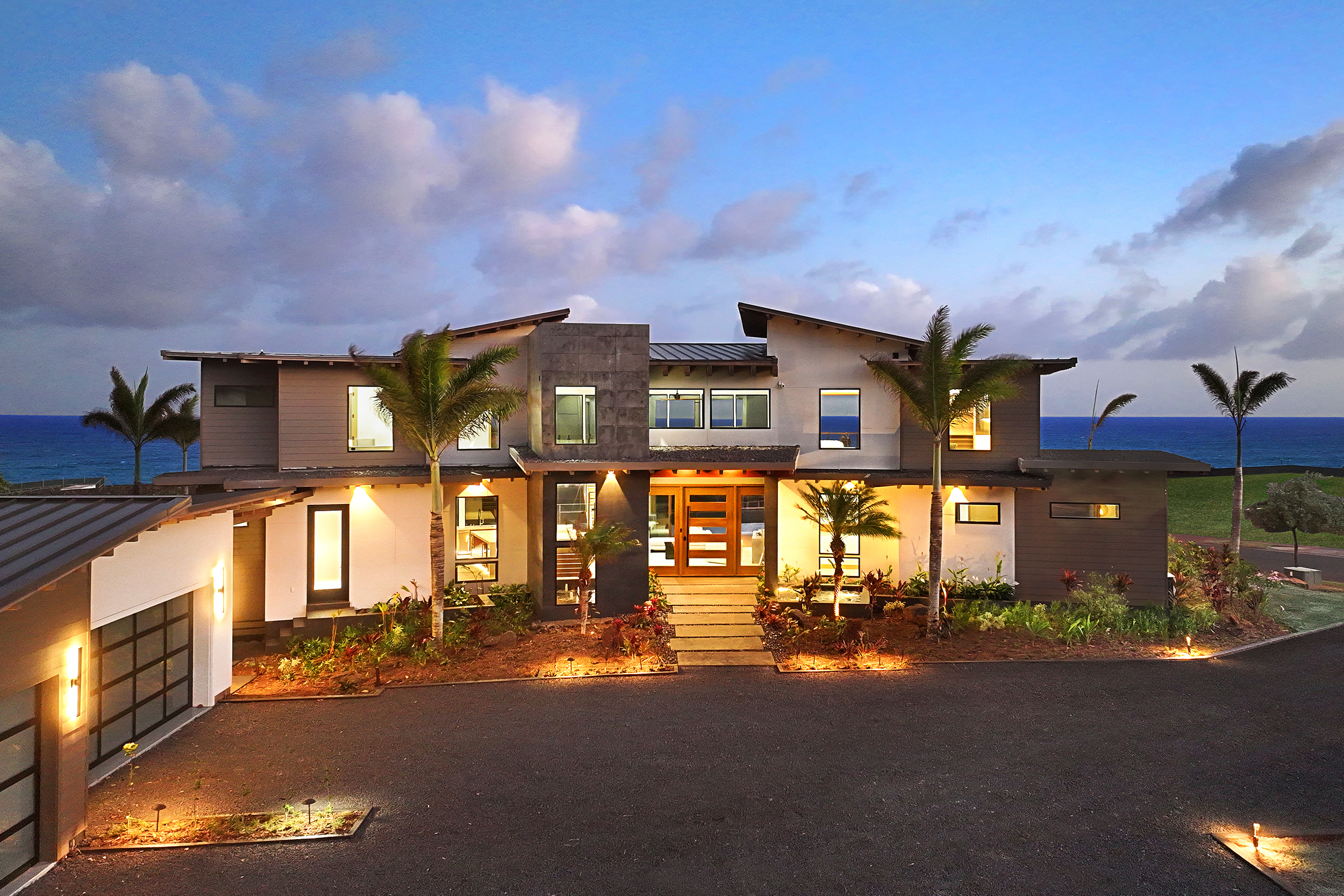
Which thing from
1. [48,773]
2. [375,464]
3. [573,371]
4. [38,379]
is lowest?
[48,773]

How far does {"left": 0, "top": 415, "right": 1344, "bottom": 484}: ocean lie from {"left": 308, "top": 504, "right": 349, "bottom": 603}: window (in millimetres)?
55431

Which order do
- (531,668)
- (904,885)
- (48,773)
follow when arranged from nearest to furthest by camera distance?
(904,885) < (48,773) < (531,668)

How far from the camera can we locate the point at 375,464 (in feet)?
54.6

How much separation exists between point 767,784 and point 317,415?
1355 cm

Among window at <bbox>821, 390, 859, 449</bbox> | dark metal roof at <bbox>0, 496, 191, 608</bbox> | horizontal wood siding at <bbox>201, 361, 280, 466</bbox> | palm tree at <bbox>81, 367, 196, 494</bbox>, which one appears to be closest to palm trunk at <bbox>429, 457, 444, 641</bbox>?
dark metal roof at <bbox>0, 496, 191, 608</bbox>

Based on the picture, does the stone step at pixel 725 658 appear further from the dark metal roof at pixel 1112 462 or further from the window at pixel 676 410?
the dark metal roof at pixel 1112 462

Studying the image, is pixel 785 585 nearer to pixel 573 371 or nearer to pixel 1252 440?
pixel 573 371

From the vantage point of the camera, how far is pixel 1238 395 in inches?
773

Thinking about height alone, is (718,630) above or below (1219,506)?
below

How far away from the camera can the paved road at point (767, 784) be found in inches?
263

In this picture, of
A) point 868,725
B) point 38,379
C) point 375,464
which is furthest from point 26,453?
point 868,725

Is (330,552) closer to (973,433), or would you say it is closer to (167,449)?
(973,433)

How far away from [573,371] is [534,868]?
11.2 meters

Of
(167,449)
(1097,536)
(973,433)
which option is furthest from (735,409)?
(167,449)
